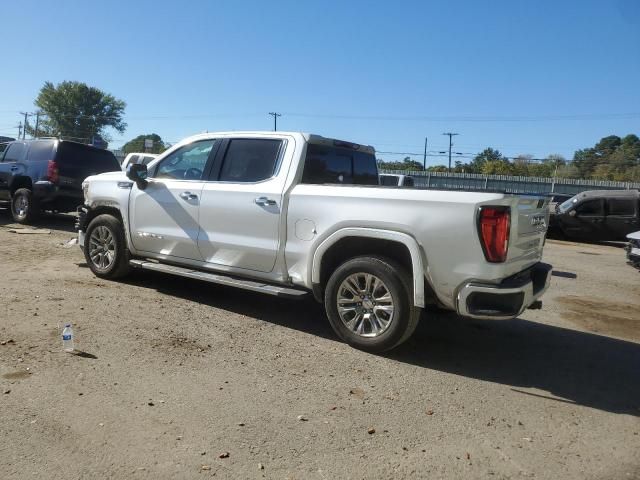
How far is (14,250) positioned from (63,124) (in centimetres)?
8907

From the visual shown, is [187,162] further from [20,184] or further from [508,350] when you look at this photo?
[20,184]

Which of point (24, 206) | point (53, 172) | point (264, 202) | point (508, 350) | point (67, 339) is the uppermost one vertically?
point (53, 172)

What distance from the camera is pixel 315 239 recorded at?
4.99 meters

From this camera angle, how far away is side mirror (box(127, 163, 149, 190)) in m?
6.35

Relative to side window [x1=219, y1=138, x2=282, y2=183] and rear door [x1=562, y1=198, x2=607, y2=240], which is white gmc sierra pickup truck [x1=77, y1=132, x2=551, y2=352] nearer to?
side window [x1=219, y1=138, x2=282, y2=183]

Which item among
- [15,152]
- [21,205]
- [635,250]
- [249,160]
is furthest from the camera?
[15,152]

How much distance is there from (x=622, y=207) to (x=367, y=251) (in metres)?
14.1

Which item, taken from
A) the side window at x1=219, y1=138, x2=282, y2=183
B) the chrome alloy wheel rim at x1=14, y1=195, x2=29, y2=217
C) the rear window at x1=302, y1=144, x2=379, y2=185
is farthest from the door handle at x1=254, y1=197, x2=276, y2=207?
the chrome alloy wheel rim at x1=14, y1=195, x2=29, y2=217

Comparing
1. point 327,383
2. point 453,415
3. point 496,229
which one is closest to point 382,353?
point 327,383

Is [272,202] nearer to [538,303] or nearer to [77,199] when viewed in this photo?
[538,303]

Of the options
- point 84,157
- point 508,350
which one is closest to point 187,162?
point 508,350

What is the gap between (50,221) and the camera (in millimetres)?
13539

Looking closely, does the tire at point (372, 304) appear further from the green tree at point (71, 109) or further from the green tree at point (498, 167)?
the green tree at point (71, 109)

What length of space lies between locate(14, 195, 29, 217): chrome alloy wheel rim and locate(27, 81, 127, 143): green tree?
80967mm
